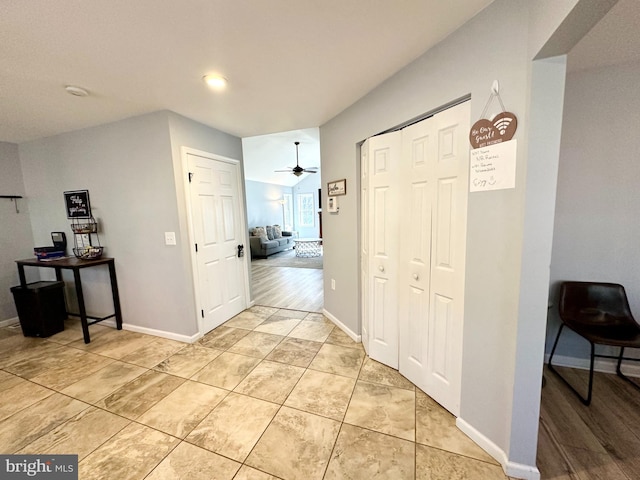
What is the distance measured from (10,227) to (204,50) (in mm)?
3867

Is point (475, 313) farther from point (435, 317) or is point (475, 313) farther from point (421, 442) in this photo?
point (421, 442)

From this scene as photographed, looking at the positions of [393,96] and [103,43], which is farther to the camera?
[393,96]

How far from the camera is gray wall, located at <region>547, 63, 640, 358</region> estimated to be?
185 centimetres

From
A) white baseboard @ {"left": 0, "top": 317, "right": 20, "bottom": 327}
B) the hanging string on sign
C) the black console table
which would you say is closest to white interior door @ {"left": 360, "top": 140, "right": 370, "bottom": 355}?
the hanging string on sign

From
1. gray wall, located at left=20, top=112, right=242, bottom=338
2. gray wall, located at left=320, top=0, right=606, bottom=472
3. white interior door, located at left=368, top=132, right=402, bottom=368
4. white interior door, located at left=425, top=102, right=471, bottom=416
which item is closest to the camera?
gray wall, located at left=320, top=0, right=606, bottom=472

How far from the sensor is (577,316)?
1.98m

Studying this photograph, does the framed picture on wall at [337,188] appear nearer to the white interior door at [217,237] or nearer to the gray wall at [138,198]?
the white interior door at [217,237]

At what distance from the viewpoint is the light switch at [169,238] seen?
2535 mm

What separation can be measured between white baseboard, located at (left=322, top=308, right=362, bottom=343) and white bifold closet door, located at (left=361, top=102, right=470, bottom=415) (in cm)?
25

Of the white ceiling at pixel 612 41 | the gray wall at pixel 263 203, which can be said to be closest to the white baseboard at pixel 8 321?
the gray wall at pixel 263 203

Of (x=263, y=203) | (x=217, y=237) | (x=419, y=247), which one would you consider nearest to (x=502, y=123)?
(x=419, y=247)

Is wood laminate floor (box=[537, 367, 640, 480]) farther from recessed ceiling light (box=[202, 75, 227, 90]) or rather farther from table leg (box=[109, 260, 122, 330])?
table leg (box=[109, 260, 122, 330])

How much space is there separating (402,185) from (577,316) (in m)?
1.78

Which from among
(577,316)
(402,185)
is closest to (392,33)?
(402,185)
